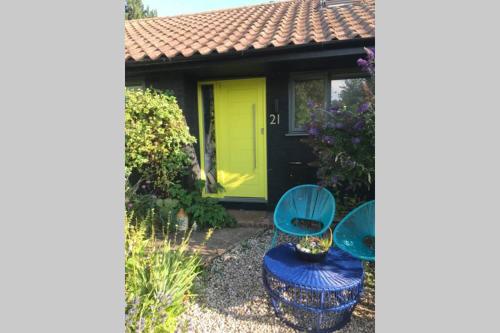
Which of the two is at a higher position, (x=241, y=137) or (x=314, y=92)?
(x=314, y=92)

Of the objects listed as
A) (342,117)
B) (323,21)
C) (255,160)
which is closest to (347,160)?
(342,117)

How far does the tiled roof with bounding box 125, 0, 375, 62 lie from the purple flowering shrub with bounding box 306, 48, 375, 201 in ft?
4.62

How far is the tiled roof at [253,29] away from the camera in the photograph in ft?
14.5

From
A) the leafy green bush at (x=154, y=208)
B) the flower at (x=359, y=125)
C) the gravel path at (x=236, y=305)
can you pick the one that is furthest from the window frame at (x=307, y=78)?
the gravel path at (x=236, y=305)

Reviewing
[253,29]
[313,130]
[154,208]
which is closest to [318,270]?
[313,130]

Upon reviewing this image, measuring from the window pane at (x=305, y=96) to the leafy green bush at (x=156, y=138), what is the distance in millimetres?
1887

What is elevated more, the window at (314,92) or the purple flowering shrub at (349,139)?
the window at (314,92)

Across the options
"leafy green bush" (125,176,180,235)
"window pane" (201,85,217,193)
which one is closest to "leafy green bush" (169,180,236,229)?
"leafy green bush" (125,176,180,235)

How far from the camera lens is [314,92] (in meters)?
4.96

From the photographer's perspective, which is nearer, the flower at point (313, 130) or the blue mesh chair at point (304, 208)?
the flower at point (313, 130)

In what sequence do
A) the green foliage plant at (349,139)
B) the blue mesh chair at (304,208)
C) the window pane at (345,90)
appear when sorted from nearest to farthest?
1. the green foliage plant at (349,139)
2. the blue mesh chair at (304,208)
3. the window pane at (345,90)

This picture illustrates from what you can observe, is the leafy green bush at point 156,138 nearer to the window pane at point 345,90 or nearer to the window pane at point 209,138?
the window pane at point 209,138

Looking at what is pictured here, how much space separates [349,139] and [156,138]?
2.93m

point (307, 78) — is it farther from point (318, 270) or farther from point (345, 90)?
point (318, 270)
